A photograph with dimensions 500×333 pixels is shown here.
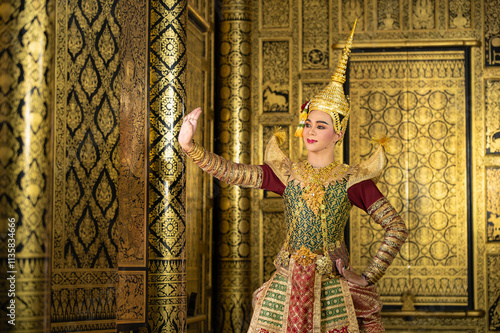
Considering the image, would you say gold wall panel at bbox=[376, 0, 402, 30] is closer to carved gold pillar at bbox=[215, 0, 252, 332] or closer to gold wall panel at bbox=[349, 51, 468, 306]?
gold wall panel at bbox=[349, 51, 468, 306]

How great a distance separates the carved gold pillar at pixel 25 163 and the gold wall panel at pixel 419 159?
11.4ft

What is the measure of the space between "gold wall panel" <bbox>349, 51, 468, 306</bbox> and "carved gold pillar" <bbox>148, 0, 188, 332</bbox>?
6.35ft

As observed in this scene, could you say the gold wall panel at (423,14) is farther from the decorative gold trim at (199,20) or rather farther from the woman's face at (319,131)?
the woman's face at (319,131)

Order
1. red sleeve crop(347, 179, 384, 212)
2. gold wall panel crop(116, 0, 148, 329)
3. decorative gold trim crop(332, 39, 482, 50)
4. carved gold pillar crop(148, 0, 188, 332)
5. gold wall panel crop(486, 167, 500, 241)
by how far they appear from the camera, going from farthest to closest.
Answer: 1. decorative gold trim crop(332, 39, 482, 50)
2. gold wall panel crop(486, 167, 500, 241)
3. carved gold pillar crop(148, 0, 188, 332)
4. gold wall panel crop(116, 0, 148, 329)
5. red sleeve crop(347, 179, 384, 212)

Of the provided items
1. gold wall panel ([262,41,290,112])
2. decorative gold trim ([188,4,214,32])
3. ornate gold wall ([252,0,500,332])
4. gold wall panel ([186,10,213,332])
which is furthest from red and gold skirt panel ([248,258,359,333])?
gold wall panel ([262,41,290,112])

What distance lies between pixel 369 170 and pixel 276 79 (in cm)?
240

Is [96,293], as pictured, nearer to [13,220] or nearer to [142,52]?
[13,220]

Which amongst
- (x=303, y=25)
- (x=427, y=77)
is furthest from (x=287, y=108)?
(x=427, y=77)

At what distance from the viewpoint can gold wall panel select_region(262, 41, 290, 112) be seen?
553cm

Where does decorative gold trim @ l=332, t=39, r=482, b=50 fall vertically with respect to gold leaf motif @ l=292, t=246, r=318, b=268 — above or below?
above

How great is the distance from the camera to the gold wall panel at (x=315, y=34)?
5531 mm

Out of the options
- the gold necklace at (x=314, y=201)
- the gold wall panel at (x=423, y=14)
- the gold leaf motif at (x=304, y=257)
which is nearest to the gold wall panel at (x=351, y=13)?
the gold wall panel at (x=423, y=14)

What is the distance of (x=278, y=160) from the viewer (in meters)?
3.43

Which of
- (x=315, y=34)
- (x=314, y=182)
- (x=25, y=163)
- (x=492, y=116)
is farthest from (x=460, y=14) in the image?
(x=25, y=163)
